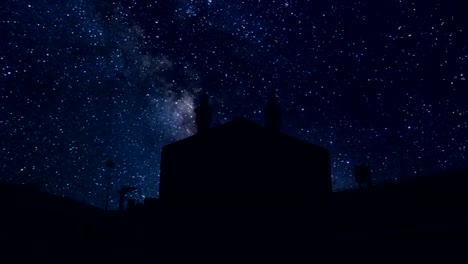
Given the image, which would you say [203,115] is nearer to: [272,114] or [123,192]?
[272,114]

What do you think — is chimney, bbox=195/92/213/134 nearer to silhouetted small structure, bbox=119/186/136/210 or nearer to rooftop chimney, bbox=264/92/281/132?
rooftop chimney, bbox=264/92/281/132

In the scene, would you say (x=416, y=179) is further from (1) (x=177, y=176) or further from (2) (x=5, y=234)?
(2) (x=5, y=234)

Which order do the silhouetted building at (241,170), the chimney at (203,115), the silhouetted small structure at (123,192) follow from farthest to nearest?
the silhouetted small structure at (123,192)
the chimney at (203,115)
the silhouetted building at (241,170)

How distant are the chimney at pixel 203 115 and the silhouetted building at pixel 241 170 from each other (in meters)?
4.29

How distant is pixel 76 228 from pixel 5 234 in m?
3.35

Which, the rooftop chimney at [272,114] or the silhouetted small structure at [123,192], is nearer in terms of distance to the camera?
the rooftop chimney at [272,114]

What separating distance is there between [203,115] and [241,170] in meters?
6.37

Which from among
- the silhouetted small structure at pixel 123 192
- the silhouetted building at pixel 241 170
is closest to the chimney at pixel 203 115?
the silhouetted building at pixel 241 170

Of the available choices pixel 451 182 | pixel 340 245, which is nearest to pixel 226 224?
pixel 340 245

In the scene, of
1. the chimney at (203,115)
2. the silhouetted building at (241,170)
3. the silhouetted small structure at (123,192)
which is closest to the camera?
the silhouetted building at (241,170)

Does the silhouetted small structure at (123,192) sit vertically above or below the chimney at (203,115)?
below

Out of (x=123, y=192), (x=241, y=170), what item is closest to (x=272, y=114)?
(x=241, y=170)

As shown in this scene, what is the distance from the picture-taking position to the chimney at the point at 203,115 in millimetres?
17886

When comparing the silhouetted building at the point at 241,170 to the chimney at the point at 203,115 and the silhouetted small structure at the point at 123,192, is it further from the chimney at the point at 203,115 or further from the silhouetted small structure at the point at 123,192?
the silhouetted small structure at the point at 123,192
